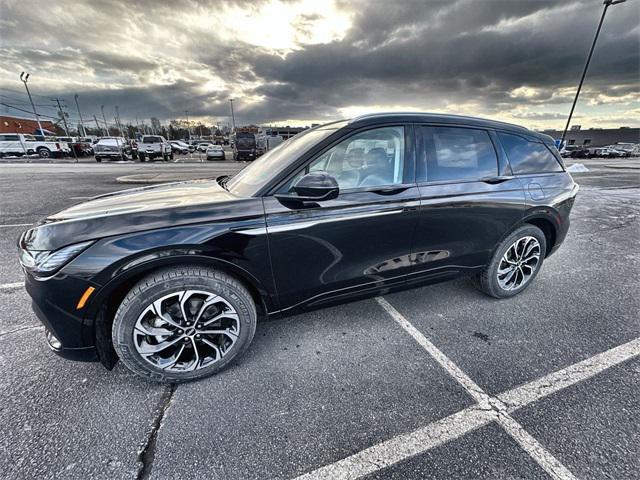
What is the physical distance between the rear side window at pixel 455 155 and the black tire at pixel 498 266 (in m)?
0.73

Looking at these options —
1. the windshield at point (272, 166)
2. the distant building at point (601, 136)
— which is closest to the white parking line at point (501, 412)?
the windshield at point (272, 166)

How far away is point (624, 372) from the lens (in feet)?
7.09

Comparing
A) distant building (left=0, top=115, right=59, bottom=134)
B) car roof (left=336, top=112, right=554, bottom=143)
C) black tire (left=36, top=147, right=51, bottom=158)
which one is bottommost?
car roof (left=336, top=112, right=554, bottom=143)

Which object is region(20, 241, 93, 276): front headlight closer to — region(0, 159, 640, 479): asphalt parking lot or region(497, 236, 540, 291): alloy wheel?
region(0, 159, 640, 479): asphalt parking lot

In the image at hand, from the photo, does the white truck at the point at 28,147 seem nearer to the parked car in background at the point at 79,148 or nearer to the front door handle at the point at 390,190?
the parked car in background at the point at 79,148

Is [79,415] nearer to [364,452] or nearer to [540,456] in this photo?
[364,452]

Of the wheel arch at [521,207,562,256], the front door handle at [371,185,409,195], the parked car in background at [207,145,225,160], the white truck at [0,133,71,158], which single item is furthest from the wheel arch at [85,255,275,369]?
the white truck at [0,133,71,158]

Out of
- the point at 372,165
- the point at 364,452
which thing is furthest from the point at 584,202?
Answer: the point at 364,452

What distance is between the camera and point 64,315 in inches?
69.6

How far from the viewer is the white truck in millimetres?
25094

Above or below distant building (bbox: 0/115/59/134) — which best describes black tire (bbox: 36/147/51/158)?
below

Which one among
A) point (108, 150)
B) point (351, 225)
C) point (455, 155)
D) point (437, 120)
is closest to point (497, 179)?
point (455, 155)

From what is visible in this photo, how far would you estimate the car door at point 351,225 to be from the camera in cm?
207

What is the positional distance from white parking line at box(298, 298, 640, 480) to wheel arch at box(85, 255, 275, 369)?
122 cm
